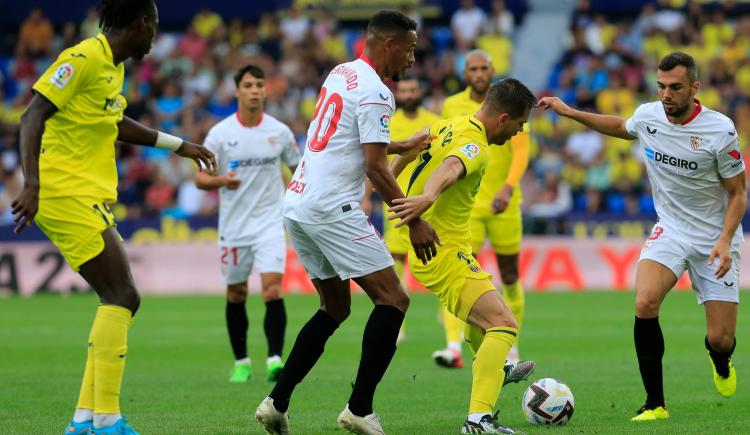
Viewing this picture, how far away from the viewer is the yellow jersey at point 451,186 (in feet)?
24.7

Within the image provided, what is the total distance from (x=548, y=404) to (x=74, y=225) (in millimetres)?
3293

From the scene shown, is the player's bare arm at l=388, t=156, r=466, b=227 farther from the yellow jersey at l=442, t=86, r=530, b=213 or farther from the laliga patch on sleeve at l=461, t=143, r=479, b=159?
the yellow jersey at l=442, t=86, r=530, b=213

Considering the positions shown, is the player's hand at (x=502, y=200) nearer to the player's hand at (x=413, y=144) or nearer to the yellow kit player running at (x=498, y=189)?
the yellow kit player running at (x=498, y=189)

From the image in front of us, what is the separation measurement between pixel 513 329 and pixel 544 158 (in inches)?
717

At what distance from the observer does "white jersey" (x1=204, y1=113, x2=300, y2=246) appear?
36.9 ft

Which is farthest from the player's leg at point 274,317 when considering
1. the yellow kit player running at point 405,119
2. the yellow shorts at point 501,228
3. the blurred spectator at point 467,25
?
the blurred spectator at point 467,25

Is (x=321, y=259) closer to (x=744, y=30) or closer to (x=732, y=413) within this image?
(x=732, y=413)

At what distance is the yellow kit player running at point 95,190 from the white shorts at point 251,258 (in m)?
4.07

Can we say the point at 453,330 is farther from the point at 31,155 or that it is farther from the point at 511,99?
the point at 31,155

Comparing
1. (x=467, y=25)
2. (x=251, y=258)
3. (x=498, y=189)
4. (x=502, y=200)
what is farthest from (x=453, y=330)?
(x=467, y=25)

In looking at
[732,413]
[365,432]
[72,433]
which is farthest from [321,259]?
[732,413]

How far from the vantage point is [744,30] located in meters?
28.6

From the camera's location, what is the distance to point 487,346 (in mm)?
7387

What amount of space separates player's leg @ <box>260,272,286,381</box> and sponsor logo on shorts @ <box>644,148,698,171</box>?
3881 millimetres
